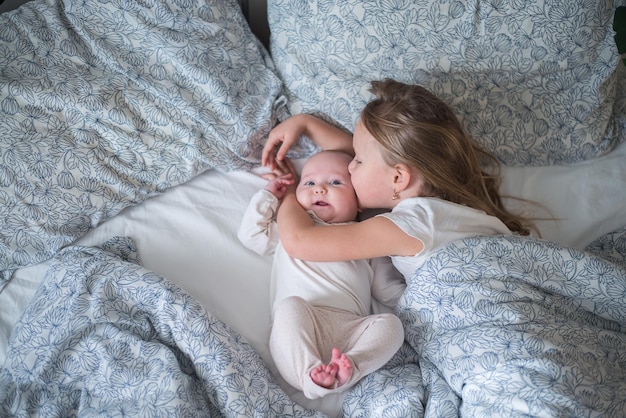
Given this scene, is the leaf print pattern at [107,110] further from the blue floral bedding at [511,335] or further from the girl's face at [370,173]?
the blue floral bedding at [511,335]

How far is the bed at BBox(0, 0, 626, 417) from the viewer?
1.16 meters

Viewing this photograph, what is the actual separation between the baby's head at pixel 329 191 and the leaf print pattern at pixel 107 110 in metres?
0.24

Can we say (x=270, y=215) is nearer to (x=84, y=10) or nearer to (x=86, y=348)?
(x=86, y=348)

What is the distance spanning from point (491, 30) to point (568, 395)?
3.34 ft

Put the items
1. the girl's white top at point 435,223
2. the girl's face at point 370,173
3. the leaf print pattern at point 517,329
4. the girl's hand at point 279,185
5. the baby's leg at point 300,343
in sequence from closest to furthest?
the leaf print pattern at point 517,329, the baby's leg at point 300,343, the girl's white top at point 435,223, the girl's face at point 370,173, the girl's hand at point 279,185

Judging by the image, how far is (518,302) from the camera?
122cm

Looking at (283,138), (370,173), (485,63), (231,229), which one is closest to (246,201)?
(231,229)

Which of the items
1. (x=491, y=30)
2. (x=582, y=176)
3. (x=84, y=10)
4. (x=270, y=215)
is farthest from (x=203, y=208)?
(x=582, y=176)

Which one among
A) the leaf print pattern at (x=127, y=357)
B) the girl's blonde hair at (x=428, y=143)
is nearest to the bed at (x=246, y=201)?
the leaf print pattern at (x=127, y=357)

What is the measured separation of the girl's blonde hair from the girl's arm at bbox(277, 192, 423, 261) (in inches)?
6.7

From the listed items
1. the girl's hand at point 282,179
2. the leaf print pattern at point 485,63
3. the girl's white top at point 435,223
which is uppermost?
the leaf print pattern at point 485,63

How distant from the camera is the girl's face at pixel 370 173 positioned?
1.41m

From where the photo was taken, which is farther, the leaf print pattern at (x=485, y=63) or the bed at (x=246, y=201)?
the leaf print pattern at (x=485, y=63)

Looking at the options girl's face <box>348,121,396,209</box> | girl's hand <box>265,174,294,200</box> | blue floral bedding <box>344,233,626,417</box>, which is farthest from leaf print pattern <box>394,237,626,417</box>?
girl's hand <box>265,174,294,200</box>
